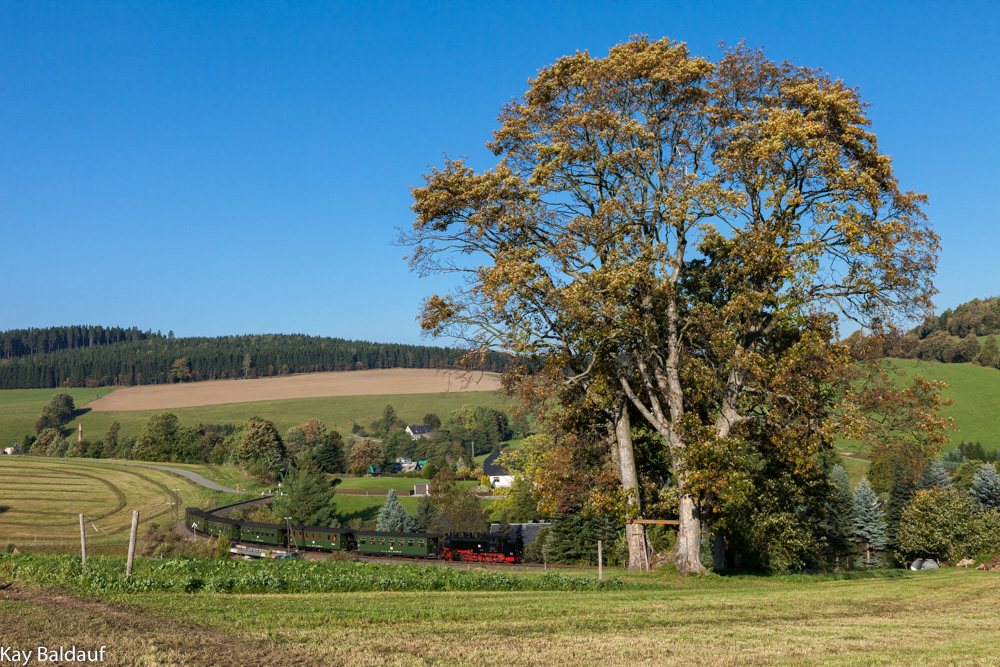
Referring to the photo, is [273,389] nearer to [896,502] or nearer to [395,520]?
[395,520]

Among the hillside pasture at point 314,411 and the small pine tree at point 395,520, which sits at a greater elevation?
the hillside pasture at point 314,411

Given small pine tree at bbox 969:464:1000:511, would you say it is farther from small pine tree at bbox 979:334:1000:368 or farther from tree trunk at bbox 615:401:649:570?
small pine tree at bbox 979:334:1000:368

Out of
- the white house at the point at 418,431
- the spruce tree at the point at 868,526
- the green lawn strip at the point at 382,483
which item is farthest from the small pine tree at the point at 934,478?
the white house at the point at 418,431

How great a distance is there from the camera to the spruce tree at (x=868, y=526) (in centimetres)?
6122

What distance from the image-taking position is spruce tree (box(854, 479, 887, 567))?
6122 cm

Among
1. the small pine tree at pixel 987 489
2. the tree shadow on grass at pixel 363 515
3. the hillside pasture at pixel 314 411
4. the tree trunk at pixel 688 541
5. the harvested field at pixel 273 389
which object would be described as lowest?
the tree shadow on grass at pixel 363 515

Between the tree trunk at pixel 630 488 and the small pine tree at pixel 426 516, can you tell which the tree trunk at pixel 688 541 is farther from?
the small pine tree at pixel 426 516

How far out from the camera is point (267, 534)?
4666 cm

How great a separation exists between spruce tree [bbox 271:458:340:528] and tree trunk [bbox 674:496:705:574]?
1979 inches

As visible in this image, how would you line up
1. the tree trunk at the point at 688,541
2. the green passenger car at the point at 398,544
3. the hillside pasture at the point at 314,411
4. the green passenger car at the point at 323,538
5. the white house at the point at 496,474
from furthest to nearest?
the hillside pasture at the point at 314,411 → the white house at the point at 496,474 → the green passenger car at the point at 323,538 → the green passenger car at the point at 398,544 → the tree trunk at the point at 688,541

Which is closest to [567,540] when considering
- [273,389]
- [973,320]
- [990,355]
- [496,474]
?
[496,474]

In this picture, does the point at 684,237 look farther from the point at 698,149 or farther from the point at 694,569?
the point at 694,569

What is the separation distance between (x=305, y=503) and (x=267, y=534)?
20.2 m

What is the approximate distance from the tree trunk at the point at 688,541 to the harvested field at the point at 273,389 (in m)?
113
